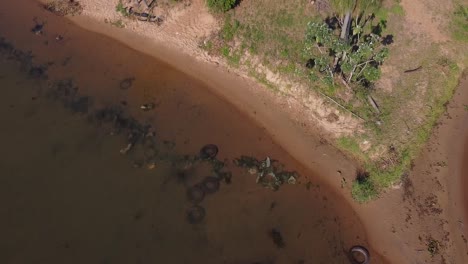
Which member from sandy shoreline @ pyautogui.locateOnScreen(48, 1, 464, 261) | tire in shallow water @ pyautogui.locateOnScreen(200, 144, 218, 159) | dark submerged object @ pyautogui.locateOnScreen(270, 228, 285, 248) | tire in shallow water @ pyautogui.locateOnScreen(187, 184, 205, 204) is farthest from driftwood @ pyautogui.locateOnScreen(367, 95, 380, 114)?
tire in shallow water @ pyautogui.locateOnScreen(187, 184, 205, 204)

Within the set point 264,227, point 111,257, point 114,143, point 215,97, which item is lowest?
point 111,257

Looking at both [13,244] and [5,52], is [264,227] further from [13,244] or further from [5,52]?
[5,52]

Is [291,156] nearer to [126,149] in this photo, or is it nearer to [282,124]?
[282,124]

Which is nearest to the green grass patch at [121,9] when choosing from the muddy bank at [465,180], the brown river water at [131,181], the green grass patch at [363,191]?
the brown river water at [131,181]

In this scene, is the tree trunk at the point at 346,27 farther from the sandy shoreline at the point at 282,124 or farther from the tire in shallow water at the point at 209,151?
the tire in shallow water at the point at 209,151

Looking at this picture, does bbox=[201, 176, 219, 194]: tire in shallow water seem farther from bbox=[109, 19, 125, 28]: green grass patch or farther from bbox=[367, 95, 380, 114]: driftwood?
bbox=[109, 19, 125, 28]: green grass patch

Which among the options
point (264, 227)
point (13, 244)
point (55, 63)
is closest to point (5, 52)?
point (55, 63)

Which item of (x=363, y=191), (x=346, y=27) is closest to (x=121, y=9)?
(x=346, y=27)
